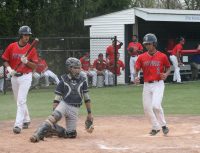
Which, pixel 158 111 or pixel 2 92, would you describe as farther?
pixel 2 92

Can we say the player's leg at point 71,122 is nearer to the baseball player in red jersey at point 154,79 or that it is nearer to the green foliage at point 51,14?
the baseball player in red jersey at point 154,79

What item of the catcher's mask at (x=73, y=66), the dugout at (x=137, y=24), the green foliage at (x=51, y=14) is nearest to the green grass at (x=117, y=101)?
the dugout at (x=137, y=24)

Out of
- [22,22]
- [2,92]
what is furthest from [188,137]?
[22,22]

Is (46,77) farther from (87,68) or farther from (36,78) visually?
(87,68)

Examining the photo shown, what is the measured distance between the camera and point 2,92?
19.6 m

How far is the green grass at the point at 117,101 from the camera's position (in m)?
13.5

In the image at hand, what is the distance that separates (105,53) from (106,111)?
965cm

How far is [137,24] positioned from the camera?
2341 centimetres

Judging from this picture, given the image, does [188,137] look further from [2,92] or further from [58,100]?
[2,92]

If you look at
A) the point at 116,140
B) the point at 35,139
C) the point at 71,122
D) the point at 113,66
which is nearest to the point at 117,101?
the point at 113,66

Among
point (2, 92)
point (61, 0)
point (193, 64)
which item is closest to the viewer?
point (2, 92)

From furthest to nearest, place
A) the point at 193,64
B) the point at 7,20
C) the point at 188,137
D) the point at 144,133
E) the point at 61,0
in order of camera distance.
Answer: the point at 61,0
the point at 193,64
the point at 7,20
the point at 144,133
the point at 188,137

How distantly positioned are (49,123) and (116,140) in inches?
44.9

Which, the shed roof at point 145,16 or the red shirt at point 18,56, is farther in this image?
the shed roof at point 145,16
